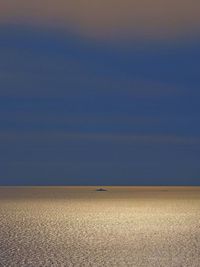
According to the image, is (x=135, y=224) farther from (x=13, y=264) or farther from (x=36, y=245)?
(x=13, y=264)

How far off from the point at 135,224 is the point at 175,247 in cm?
538

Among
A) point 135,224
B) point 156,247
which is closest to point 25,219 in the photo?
point 135,224

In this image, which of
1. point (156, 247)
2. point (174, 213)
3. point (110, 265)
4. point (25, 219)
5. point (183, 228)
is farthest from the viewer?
point (174, 213)

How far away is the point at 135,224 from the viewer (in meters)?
18.6

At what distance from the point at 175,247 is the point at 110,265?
9.81 ft

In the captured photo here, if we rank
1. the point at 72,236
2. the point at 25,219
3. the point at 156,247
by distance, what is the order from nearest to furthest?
1. the point at 156,247
2. the point at 72,236
3. the point at 25,219

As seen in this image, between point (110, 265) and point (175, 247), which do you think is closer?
point (110, 265)

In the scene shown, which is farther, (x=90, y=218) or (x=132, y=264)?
(x=90, y=218)

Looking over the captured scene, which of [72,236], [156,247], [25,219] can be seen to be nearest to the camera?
[156,247]

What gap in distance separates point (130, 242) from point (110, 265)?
331 cm

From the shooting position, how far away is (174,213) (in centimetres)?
2309

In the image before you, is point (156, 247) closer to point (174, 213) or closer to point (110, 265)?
point (110, 265)

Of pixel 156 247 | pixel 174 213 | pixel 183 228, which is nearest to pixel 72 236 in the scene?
pixel 156 247

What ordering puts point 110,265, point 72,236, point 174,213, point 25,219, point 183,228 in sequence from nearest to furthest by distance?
point 110,265
point 72,236
point 183,228
point 25,219
point 174,213
